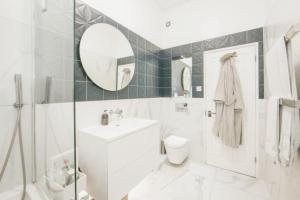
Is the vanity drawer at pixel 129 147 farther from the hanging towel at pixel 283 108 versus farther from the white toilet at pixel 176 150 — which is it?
the hanging towel at pixel 283 108

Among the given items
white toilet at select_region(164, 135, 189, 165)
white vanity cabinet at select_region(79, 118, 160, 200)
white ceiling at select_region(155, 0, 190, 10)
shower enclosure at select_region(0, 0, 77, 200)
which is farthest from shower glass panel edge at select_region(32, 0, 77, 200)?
white ceiling at select_region(155, 0, 190, 10)

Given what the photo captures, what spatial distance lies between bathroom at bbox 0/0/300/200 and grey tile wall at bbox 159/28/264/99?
0.02 metres

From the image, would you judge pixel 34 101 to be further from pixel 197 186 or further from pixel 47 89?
pixel 197 186

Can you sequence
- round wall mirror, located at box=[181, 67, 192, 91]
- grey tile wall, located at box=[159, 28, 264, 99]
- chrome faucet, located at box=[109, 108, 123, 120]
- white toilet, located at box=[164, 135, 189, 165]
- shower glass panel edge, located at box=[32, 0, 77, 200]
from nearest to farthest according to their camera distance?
shower glass panel edge, located at box=[32, 0, 77, 200]
chrome faucet, located at box=[109, 108, 123, 120]
grey tile wall, located at box=[159, 28, 264, 99]
white toilet, located at box=[164, 135, 189, 165]
round wall mirror, located at box=[181, 67, 192, 91]

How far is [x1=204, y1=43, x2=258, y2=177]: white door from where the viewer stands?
2.03 m

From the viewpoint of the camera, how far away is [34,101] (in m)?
1.14

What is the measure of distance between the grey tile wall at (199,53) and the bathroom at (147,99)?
17 mm

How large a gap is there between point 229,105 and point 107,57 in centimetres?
191

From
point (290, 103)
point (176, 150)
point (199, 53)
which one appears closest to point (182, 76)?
point (199, 53)

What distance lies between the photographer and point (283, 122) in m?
0.85

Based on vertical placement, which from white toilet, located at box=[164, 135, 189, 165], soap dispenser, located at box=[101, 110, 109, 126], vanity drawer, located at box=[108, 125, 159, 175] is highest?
soap dispenser, located at box=[101, 110, 109, 126]

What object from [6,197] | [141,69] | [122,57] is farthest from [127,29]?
[6,197]

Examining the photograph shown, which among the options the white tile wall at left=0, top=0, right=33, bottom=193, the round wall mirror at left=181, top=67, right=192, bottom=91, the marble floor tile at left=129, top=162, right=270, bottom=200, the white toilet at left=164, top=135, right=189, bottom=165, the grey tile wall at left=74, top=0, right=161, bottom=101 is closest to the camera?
the white tile wall at left=0, top=0, right=33, bottom=193

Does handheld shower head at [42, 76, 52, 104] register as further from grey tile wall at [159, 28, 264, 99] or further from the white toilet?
grey tile wall at [159, 28, 264, 99]
